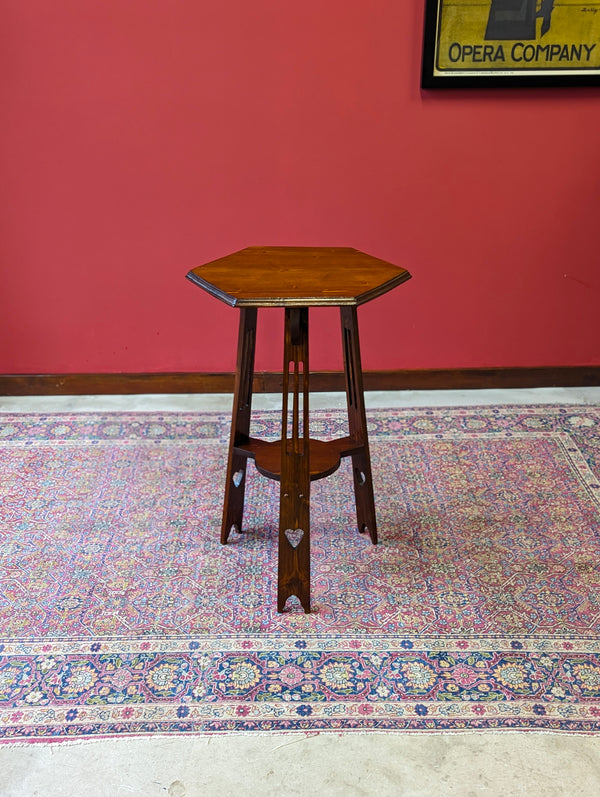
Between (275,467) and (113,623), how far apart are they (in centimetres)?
69

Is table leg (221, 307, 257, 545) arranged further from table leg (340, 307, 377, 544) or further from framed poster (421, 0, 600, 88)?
framed poster (421, 0, 600, 88)

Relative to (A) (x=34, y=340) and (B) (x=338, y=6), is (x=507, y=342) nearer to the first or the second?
(B) (x=338, y=6)

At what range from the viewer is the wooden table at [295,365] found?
233 centimetres

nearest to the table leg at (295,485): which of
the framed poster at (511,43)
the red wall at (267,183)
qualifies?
the red wall at (267,183)

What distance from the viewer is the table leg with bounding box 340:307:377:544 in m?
2.62

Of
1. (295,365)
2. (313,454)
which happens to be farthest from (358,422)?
(295,365)

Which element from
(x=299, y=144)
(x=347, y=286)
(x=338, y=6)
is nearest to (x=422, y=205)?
(x=299, y=144)

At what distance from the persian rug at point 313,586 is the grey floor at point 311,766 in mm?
51

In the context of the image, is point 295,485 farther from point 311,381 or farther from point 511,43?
point 511,43

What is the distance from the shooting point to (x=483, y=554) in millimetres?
2816

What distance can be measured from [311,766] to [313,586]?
71cm

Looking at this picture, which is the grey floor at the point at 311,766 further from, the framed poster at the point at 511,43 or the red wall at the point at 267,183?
the framed poster at the point at 511,43

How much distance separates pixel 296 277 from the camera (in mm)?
2451

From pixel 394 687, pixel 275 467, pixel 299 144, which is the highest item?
pixel 299 144
